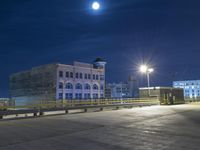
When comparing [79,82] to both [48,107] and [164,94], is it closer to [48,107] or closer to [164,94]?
[164,94]

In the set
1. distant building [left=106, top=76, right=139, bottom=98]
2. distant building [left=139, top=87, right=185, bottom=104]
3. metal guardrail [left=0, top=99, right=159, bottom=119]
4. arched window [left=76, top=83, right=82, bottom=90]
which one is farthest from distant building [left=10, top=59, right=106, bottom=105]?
distant building [left=106, top=76, right=139, bottom=98]

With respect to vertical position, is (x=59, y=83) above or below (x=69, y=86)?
above

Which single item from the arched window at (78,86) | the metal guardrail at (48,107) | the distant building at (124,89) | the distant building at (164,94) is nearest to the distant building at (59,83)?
the arched window at (78,86)

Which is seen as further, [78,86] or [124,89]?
[124,89]

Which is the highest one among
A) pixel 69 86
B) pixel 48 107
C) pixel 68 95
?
pixel 69 86

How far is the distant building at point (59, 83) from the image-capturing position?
71062mm

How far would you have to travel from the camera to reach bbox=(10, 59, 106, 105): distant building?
71062mm

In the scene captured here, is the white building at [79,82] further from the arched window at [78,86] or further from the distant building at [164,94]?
the distant building at [164,94]

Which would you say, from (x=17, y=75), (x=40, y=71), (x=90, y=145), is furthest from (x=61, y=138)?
(x=17, y=75)

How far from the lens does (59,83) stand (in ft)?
232

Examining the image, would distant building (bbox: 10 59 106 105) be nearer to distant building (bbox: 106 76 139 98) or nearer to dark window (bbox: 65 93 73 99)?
dark window (bbox: 65 93 73 99)

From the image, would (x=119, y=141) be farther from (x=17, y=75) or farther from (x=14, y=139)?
(x=17, y=75)

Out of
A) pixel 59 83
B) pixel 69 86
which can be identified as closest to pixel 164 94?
pixel 59 83

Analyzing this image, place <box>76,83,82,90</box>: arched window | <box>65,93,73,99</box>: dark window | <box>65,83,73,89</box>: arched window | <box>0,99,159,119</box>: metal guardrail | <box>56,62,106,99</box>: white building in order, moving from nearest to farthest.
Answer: <box>0,99,159,119</box>: metal guardrail → <box>56,62,106,99</box>: white building → <box>65,93,73,99</box>: dark window → <box>65,83,73,89</box>: arched window → <box>76,83,82,90</box>: arched window
